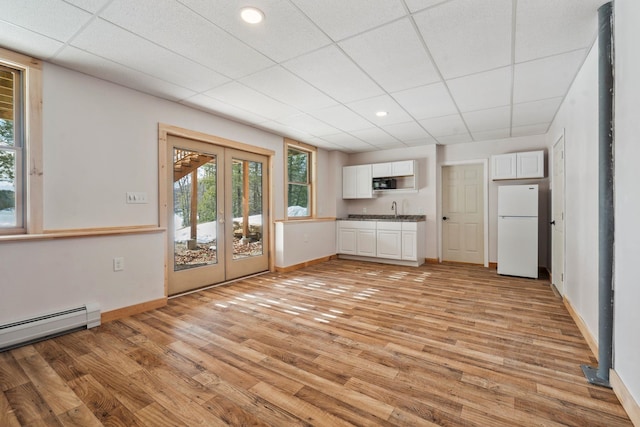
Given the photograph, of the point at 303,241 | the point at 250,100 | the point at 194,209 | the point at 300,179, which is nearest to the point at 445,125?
the point at 300,179

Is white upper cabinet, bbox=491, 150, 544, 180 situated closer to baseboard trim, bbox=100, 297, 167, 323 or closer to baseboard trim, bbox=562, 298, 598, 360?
baseboard trim, bbox=562, 298, 598, 360

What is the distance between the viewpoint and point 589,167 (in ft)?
8.18

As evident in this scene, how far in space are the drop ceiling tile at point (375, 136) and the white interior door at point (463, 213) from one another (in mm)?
1456

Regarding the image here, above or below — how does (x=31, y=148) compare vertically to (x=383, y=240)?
above

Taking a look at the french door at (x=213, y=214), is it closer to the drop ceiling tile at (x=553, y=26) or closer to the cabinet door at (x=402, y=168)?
the cabinet door at (x=402, y=168)

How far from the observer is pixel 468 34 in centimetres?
228

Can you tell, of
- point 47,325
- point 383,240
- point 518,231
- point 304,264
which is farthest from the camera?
point 383,240

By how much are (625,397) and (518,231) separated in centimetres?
357

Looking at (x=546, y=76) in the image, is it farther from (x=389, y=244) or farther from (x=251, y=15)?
(x=389, y=244)

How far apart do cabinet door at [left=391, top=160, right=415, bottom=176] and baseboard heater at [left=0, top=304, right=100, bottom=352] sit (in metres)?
5.34

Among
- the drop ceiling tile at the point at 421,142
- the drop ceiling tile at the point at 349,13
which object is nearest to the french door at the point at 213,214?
the drop ceiling tile at the point at 349,13

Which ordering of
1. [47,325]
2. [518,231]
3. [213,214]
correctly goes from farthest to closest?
[518,231] < [213,214] < [47,325]

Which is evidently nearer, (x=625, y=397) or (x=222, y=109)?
(x=625, y=397)

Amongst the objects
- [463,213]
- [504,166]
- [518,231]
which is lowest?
[518,231]
